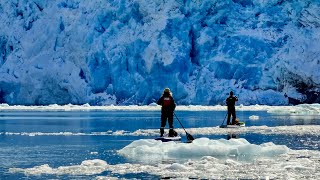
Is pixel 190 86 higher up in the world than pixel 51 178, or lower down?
higher up

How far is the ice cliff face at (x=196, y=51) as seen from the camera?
131ft

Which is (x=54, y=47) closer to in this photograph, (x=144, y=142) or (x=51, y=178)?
(x=144, y=142)

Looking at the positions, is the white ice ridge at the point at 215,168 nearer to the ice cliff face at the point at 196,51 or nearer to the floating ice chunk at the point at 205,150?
the floating ice chunk at the point at 205,150

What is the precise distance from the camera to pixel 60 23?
1683 inches

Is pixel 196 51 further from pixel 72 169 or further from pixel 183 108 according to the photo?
pixel 72 169

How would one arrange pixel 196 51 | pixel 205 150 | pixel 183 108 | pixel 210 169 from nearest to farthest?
pixel 210 169
pixel 205 150
pixel 183 108
pixel 196 51

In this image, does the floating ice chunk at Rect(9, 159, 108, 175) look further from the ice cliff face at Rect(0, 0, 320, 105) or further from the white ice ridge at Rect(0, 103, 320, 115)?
the ice cliff face at Rect(0, 0, 320, 105)

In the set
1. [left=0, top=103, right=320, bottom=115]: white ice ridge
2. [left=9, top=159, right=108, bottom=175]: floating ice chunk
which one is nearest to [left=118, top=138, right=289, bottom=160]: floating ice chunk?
[left=9, top=159, right=108, bottom=175]: floating ice chunk

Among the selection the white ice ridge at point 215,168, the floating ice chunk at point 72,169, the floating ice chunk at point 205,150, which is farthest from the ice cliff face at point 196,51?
the floating ice chunk at point 72,169

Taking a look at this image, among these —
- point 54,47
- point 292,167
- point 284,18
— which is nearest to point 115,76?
point 54,47

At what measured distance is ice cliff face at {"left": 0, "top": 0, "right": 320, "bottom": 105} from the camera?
1567 inches

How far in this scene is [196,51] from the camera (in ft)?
133

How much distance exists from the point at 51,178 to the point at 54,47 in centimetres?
3662

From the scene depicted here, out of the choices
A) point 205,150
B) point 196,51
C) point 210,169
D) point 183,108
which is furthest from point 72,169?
point 196,51
